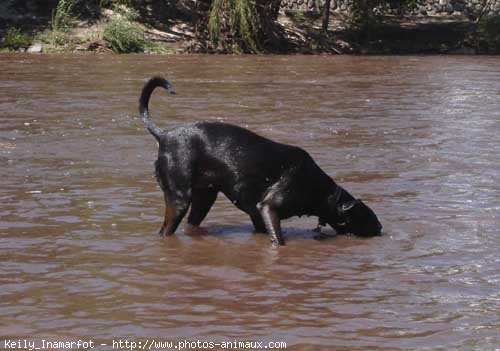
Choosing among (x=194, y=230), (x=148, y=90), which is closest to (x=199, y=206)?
(x=194, y=230)

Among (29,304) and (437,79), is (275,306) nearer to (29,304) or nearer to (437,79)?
(29,304)

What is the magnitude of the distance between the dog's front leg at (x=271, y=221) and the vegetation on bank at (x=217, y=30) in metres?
19.5

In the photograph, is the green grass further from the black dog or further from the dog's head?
the dog's head

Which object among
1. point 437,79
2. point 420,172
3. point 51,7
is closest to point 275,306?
A: point 420,172

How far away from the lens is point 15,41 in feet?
86.0

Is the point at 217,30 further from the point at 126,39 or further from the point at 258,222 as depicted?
the point at 258,222

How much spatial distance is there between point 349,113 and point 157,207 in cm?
716

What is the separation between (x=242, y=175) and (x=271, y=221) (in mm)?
407

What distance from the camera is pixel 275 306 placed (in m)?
5.89

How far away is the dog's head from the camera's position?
7.83m

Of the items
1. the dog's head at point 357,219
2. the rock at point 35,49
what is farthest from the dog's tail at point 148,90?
the rock at point 35,49

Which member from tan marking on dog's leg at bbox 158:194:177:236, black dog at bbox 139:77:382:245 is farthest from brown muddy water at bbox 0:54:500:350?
black dog at bbox 139:77:382:245

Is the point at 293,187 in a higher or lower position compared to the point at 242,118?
higher

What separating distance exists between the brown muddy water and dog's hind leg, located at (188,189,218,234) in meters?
0.16
